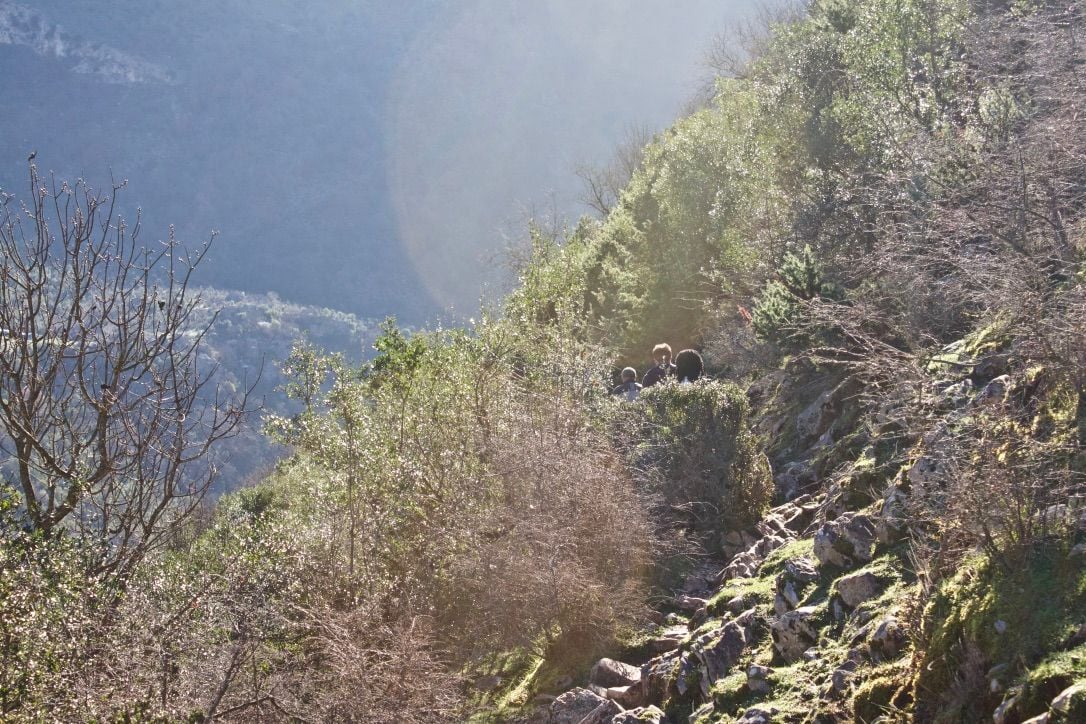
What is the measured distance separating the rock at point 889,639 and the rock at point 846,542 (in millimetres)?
1197

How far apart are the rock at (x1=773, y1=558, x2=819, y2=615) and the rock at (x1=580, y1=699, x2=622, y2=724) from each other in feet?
5.46

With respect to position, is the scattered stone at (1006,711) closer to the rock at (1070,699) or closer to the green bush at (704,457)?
the rock at (1070,699)

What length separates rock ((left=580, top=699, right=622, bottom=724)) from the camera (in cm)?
813

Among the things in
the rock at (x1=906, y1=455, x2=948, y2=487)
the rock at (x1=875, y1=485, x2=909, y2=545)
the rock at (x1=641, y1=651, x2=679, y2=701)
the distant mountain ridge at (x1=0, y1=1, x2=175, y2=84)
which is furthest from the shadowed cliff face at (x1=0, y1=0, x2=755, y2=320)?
the rock at (x1=906, y1=455, x2=948, y2=487)

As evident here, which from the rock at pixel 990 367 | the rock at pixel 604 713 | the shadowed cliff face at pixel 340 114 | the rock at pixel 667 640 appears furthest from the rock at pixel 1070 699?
the shadowed cliff face at pixel 340 114

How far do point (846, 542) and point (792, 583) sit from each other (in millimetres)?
556

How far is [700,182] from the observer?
2495 cm

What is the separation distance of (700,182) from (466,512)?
15886mm

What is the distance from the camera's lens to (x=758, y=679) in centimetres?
707

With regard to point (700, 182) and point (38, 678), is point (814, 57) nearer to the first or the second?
point (700, 182)

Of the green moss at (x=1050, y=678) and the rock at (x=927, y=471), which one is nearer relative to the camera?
the green moss at (x=1050, y=678)

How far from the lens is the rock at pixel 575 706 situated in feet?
27.5

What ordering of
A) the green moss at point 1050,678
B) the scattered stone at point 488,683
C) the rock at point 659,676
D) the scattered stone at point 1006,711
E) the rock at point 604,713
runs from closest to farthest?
the green moss at point 1050,678
the scattered stone at point 1006,711
the rock at point 604,713
the rock at point 659,676
the scattered stone at point 488,683

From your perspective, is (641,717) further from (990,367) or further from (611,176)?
(611,176)
